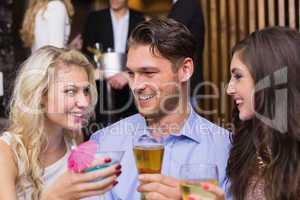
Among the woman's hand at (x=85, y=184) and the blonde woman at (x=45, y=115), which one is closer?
the woman's hand at (x=85, y=184)

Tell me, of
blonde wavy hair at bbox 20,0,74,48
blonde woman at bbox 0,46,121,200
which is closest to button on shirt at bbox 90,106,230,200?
blonde woman at bbox 0,46,121,200

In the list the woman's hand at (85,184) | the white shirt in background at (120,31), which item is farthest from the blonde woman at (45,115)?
the white shirt in background at (120,31)

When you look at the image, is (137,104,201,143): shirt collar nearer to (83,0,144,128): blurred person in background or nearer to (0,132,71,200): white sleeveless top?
(0,132,71,200): white sleeveless top

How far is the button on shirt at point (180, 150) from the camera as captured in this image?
7.82 ft

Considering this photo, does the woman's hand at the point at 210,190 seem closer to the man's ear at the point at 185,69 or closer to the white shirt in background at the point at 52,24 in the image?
the man's ear at the point at 185,69

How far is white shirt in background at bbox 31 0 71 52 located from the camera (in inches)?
157

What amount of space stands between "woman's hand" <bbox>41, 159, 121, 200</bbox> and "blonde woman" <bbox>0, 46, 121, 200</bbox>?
675mm

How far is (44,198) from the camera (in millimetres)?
1979

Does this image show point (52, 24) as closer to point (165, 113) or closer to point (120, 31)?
point (120, 31)

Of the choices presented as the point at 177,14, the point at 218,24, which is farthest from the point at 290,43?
the point at 218,24

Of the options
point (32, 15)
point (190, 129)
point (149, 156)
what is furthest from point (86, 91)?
point (32, 15)

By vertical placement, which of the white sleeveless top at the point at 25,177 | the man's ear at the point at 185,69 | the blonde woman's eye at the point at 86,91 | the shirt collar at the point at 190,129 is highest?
the man's ear at the point at 185,69

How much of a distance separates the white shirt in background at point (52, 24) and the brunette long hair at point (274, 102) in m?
1.99

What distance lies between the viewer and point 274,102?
224cm
